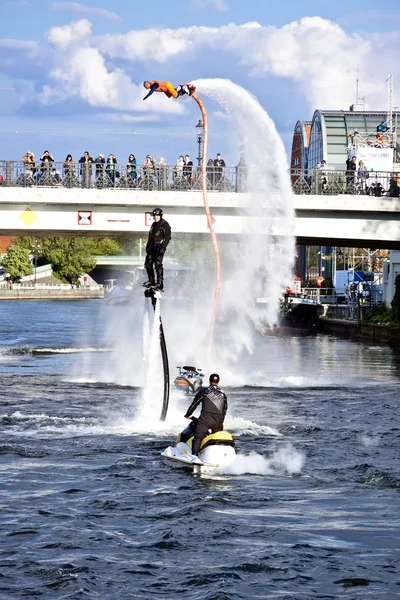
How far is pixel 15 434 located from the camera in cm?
2695

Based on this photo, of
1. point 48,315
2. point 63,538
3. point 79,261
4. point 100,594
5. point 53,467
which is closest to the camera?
point 100,594

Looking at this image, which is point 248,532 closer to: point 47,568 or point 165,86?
point 47,568

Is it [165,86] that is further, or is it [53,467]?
[165,86]

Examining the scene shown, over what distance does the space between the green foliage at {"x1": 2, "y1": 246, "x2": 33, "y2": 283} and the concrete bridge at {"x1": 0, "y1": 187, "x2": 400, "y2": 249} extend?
10863 cm

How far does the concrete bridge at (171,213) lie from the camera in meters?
49.9

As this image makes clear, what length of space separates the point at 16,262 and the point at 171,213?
112359 mm

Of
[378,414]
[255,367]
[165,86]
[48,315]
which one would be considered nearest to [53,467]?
[165,86]

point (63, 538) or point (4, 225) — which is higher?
point (4, 225)

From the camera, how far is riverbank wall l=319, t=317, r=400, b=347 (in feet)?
213

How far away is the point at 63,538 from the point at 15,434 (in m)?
9.73

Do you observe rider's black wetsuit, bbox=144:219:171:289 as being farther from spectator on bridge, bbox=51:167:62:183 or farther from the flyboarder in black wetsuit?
spectator on bridge, bbox=51:167:62:183

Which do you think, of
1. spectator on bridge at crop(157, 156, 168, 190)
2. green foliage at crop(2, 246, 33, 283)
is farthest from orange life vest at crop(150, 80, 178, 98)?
green foliage at crop(2, 246, 33, 283)

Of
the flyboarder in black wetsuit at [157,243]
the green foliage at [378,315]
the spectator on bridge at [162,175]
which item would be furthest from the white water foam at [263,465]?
the green foliage at [378,315]

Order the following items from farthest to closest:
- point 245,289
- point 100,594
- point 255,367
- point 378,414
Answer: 1. point 255,367
2. point 245,289
3. point 378,414
4. point 100,594
